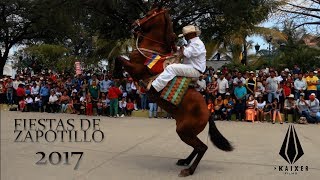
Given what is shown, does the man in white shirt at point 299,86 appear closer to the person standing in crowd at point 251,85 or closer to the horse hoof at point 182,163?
the person standing in crowd at point 251,85

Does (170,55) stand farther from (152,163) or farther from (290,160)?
(290,160)

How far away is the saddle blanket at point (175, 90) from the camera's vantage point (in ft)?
20.4

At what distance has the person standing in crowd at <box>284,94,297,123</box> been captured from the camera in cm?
1399

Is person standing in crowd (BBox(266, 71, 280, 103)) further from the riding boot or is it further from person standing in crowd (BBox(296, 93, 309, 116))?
the riding boot

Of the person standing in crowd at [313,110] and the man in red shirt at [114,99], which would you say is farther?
the man in red shirt at [114,99]

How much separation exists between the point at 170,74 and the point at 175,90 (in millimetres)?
246

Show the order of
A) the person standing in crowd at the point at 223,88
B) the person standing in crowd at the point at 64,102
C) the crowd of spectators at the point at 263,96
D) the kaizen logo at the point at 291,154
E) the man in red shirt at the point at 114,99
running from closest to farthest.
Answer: the kaizen logo at the point at 291,154
the crowd of spectators at the point at 263,96
the person standing in crowd at the point at 223,88
the man in red shirt at the point at 114,99
the person standing in crowd at the point at 64,102

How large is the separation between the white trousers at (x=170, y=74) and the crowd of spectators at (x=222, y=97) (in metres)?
6.56

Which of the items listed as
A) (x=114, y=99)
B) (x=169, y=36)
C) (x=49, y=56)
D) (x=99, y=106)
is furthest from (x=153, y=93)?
(x=49, y=56)

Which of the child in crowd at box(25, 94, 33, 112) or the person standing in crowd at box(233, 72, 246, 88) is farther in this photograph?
the child in crowd at box(25, 94, 33, 112)

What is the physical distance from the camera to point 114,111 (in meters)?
15.1

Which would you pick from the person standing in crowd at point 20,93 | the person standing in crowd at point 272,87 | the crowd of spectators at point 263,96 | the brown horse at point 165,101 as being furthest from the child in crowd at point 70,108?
the brown horse at point 165,101

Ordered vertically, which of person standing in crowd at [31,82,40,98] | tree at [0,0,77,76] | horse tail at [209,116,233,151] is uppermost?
tree at [0,0,77,76]

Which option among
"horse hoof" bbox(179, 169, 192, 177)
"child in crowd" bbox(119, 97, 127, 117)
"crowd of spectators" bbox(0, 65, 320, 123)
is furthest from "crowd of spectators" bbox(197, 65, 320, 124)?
"horse hoof" bbox(179, 169, 192, 177)
